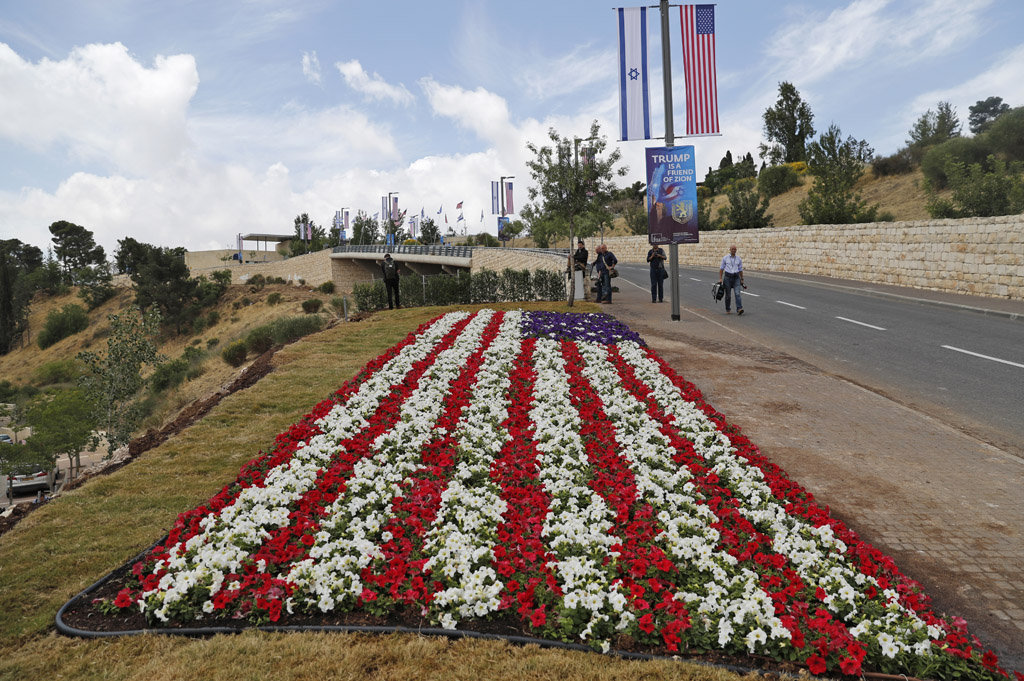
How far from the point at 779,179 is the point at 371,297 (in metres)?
55.8

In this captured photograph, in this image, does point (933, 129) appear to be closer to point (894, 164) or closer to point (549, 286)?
A: point (894, 164)

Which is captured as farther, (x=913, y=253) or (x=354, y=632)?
(x=913, y=253)

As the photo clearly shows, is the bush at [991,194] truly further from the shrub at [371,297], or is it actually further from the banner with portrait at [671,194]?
the shrub at [371,297]

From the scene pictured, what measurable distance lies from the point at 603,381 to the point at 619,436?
2.62 metres

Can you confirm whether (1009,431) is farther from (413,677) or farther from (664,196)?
(664,196)

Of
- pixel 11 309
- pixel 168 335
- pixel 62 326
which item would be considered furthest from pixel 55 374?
pixel 11 309

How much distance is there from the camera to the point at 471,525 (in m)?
4.96

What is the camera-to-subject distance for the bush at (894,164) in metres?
55.9

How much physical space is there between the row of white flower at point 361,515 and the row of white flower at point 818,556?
115 inches

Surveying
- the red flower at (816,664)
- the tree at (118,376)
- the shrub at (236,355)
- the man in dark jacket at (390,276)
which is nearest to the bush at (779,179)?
the man in dark jacket at (390,276)

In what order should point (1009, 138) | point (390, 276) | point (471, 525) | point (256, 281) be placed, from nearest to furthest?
point (471, 525)
point (390, 276)
point (1009, 138)
point (256, 281)

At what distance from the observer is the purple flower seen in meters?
13.1

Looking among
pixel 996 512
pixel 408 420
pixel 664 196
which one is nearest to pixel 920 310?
pixel 664 196

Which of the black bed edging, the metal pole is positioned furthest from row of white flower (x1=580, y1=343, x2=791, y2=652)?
the metal pole
